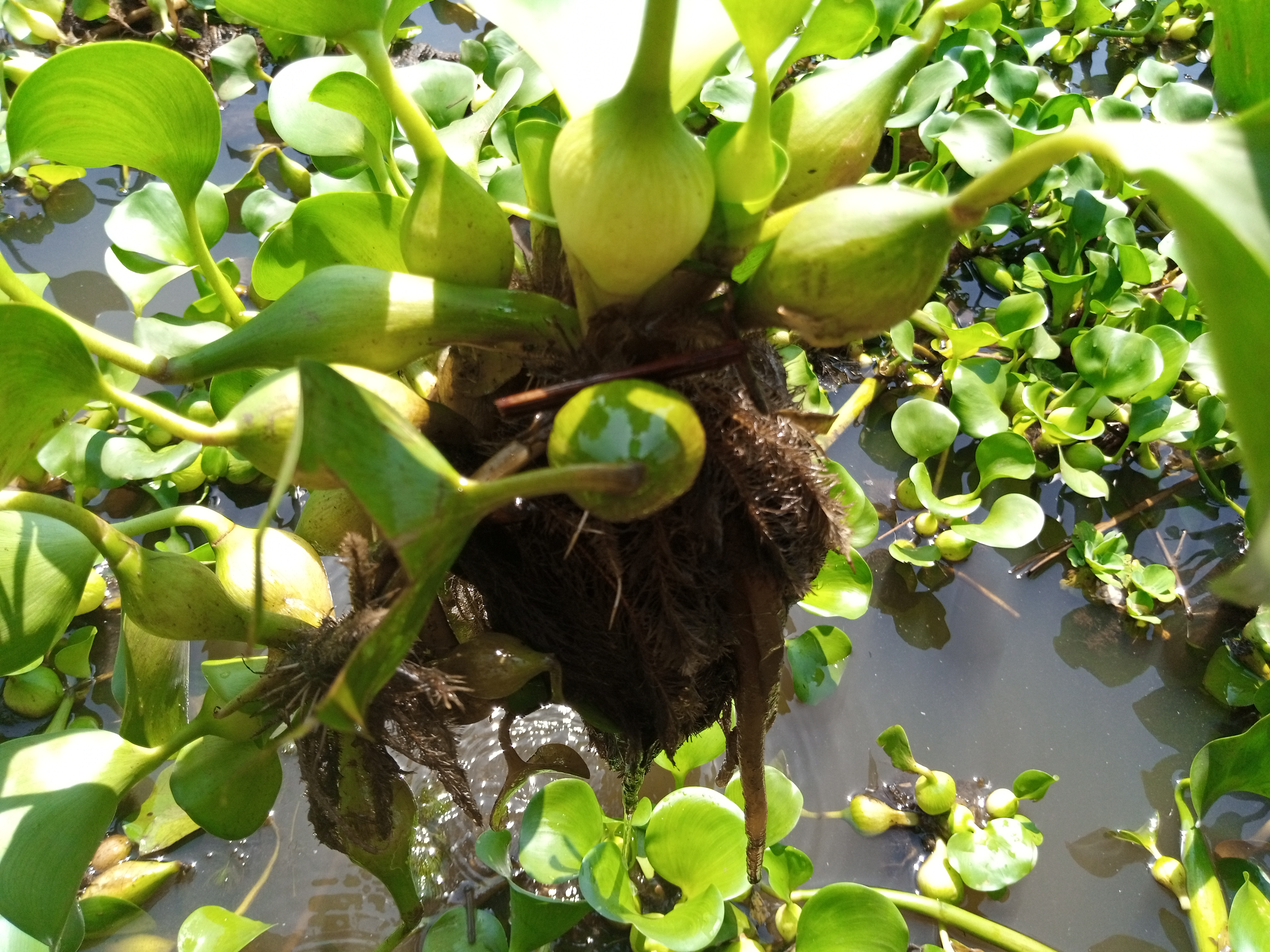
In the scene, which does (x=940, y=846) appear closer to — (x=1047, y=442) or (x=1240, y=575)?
(x=1047, y=442)

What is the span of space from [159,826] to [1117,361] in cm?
92

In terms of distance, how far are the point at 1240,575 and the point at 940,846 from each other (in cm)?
55

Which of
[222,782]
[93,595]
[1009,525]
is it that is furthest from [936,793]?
[93,595]

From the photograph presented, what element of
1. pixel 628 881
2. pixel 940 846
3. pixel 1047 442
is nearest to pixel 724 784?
pixel 628 881

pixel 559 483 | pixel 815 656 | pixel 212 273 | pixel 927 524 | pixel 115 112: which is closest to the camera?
pixel 559 483

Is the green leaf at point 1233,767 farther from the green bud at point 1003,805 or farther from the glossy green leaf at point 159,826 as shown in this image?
the glossy green leaf at point 159,826

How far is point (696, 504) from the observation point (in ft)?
1.02

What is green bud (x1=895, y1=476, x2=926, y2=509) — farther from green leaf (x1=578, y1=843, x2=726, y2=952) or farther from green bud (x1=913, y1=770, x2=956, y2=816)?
green leaf (x1=578, y1=843, x2=726, y2=952)

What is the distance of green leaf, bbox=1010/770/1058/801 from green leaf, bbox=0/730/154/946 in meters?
0.60

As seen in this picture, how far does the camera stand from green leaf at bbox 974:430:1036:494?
0.73m

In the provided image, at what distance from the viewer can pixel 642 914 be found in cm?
55

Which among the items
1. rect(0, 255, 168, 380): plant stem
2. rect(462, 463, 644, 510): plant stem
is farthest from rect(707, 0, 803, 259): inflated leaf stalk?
rect(0, 255, 168, 380): plant stem

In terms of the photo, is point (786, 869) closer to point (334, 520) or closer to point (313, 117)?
point (334, 520)

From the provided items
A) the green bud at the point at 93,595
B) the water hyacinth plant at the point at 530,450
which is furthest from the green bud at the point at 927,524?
the green bud at the point at 93,595
